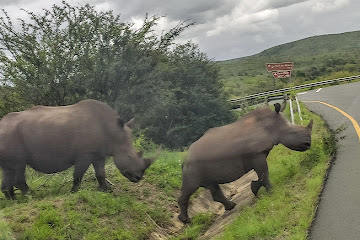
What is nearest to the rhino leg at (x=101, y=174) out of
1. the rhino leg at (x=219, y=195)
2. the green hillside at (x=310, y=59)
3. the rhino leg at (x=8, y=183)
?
the rhino leg at (x=8, y=183)

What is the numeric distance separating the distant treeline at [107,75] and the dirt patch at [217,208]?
4879 mm

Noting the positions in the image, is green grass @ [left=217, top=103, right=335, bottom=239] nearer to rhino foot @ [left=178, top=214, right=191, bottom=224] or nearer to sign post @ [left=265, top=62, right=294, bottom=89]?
rhino foot @ [left=178, top=214, right=191, bottom=224]

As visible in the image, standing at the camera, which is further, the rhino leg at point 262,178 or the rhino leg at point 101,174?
the rhino leg at point 101,174

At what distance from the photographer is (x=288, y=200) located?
725cm

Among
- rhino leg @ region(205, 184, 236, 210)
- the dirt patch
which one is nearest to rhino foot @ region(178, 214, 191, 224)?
the dirt patch

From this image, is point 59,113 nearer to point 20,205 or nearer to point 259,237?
point 20,205

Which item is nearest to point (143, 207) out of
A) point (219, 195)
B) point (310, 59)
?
point (219, 195)

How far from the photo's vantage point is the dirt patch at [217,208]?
8469mm

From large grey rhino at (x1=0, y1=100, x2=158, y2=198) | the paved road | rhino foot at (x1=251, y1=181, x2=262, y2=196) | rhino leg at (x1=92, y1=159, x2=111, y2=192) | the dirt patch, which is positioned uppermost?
large grey rhino at (x1=0, y1=100, x2=158, y2=198)

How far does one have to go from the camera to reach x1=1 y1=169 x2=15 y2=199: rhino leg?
29.4 feet

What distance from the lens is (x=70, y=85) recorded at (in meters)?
13.9

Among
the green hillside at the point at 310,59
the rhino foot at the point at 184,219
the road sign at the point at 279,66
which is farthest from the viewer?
the green hillside at the point at 310,59

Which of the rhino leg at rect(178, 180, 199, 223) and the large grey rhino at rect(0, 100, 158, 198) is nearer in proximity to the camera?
the rhino leg at rect(178, 180, 199, 223)

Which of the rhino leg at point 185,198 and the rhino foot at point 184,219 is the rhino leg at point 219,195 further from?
the rhino foot at point 184,219
